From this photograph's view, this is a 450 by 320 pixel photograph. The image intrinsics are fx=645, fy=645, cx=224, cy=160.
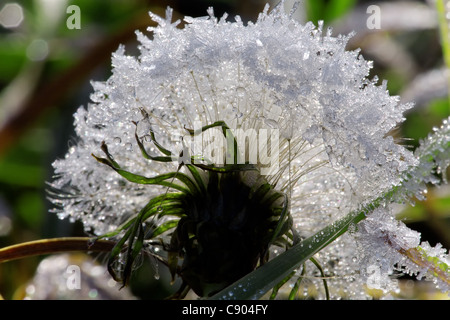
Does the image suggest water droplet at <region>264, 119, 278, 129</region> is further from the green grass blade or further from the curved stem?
the curved stem

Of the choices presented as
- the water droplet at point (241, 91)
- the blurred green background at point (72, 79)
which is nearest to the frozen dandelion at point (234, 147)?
the water droplet at point (241, 91)

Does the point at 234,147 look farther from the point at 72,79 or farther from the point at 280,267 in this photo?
the point at 72,79

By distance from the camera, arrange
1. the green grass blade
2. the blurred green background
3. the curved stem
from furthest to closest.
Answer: the blurred green background
the curved stem
the green grass blade

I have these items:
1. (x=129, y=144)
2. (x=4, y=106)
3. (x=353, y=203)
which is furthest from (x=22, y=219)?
(x=353, y=203)
